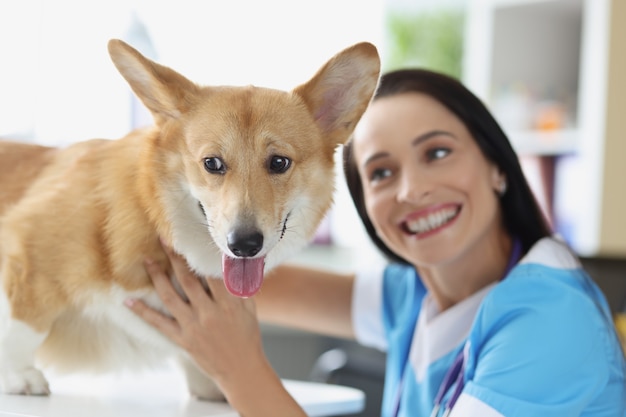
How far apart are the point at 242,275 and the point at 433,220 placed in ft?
1.54

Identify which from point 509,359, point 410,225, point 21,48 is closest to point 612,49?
point 410,225

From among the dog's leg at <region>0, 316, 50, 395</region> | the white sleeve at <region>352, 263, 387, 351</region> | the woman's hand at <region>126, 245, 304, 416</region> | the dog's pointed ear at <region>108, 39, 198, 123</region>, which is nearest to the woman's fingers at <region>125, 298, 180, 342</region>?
the woman's hand at <region>126, 245, 304, 416</region>

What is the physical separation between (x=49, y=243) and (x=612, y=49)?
2.22 m

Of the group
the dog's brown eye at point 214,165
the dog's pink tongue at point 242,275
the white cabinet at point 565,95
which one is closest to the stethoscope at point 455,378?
the dog's pink tongue at point 242,275

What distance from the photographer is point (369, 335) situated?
1.75m

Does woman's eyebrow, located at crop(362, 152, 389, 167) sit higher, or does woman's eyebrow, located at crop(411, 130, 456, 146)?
woman's eyebrow, located at crop(411, 130, 456, 146)

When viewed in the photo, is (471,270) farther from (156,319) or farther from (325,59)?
(325,59)

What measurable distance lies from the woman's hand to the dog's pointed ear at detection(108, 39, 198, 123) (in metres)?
0.22

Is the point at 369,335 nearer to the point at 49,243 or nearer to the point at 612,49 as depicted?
the point at 49,243

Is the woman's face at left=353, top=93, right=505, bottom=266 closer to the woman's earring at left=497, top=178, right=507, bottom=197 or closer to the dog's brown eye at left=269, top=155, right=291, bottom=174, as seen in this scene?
the woman's earring at left=497, top=178, right=507, bottom=197

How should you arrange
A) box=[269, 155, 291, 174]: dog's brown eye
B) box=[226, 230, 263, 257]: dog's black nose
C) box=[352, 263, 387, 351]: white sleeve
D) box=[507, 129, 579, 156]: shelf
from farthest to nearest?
box=[507, 129, 579, 156]: shelf
box=[352, 263, 387, 351]: white sleeve
box=[269, 155, 291, 174]: dog's brown eye
box=[226, 230, 263, 257]: dog's black nose

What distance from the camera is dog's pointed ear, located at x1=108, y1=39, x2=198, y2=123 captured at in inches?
42.7

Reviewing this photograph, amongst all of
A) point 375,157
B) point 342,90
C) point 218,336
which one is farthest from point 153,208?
point 375,157

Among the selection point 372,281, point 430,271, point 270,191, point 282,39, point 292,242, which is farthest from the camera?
point 282,39
